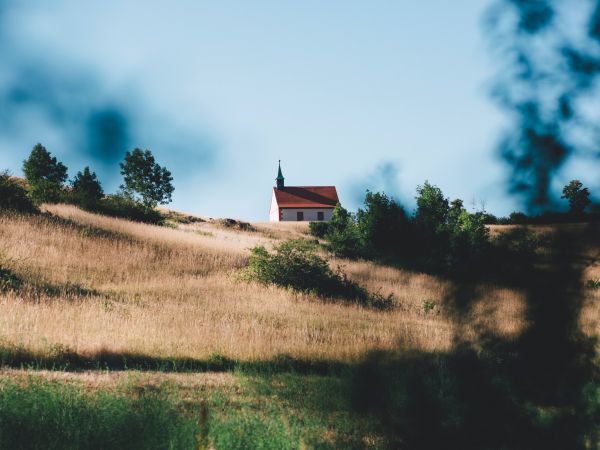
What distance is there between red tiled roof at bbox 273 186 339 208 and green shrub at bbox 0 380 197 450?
73.9m

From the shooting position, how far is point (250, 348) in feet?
30.0

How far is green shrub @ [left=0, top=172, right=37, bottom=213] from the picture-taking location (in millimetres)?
22375

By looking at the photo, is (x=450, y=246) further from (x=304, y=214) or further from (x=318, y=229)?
(x=304, y=214)

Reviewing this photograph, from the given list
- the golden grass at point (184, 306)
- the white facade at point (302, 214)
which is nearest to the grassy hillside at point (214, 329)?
the golden grass at point (184, 306)

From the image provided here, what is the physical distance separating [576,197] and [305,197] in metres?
80.4

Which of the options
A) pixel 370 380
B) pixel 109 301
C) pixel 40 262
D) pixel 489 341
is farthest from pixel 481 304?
pixel 40 262

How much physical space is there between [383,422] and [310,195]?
264 ft

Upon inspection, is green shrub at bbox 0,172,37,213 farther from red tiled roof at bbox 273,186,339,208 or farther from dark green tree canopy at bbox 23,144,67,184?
red tiled roof at bbox 273,186,339,208

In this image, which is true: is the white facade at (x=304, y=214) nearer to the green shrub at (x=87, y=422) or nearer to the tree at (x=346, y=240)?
the tree at (x=346, y=240)

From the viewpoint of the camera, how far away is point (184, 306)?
1330 cm

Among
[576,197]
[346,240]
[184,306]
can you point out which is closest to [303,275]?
[184,306]

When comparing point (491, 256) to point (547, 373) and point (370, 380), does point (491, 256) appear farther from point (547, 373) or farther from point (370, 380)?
point (370, 380)

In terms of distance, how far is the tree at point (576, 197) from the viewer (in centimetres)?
199

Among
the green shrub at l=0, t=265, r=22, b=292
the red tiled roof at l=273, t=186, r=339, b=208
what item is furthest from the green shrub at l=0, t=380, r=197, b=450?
the red tiled roof at l=273, t=186, r=339, b=208
